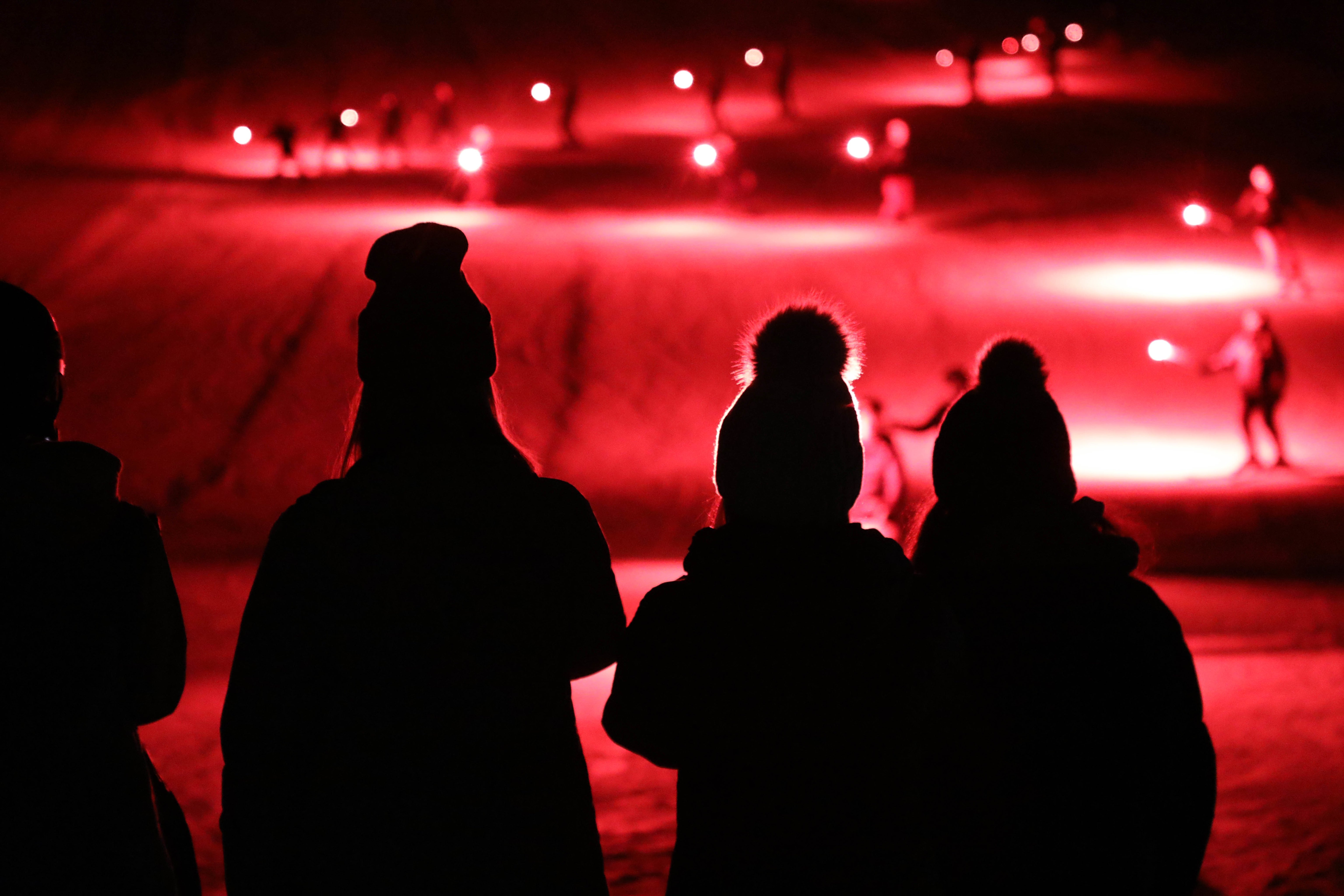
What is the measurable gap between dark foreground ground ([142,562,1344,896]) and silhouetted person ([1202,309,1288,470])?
9.33 ft

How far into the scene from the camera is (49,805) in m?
1.88

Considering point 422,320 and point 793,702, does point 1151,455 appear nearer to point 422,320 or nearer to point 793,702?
point 793,702

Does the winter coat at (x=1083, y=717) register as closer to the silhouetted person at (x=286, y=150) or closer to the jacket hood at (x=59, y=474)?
the jacket hood at (x=59, y=474)

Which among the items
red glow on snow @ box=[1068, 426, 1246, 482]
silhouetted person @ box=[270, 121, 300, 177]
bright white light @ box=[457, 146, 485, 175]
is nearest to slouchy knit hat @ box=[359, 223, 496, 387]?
red glow on snow @ box=[1068, 426, 1246, 482]

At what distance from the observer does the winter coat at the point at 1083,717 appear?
2.05 metres

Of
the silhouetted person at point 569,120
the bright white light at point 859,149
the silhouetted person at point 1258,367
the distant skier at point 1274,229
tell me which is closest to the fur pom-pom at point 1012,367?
the silhouetted person at point 1258,367

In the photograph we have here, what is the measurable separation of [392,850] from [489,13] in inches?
1544

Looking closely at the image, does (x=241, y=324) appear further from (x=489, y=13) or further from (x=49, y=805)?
(x=489, y=13)

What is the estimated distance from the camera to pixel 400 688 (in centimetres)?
181

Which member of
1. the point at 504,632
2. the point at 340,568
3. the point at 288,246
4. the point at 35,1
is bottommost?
the point at 504,632

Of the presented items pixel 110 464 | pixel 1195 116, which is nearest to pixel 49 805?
pixel 110 464

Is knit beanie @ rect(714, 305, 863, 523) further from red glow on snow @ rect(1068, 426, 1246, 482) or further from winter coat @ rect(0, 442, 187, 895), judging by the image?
red glow on snow @ rect(1068, 426, 1246, 482)

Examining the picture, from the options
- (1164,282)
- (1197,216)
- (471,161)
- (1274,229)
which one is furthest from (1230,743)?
(471,161)

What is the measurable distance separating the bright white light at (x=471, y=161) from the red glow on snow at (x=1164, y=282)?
10.1 meters
